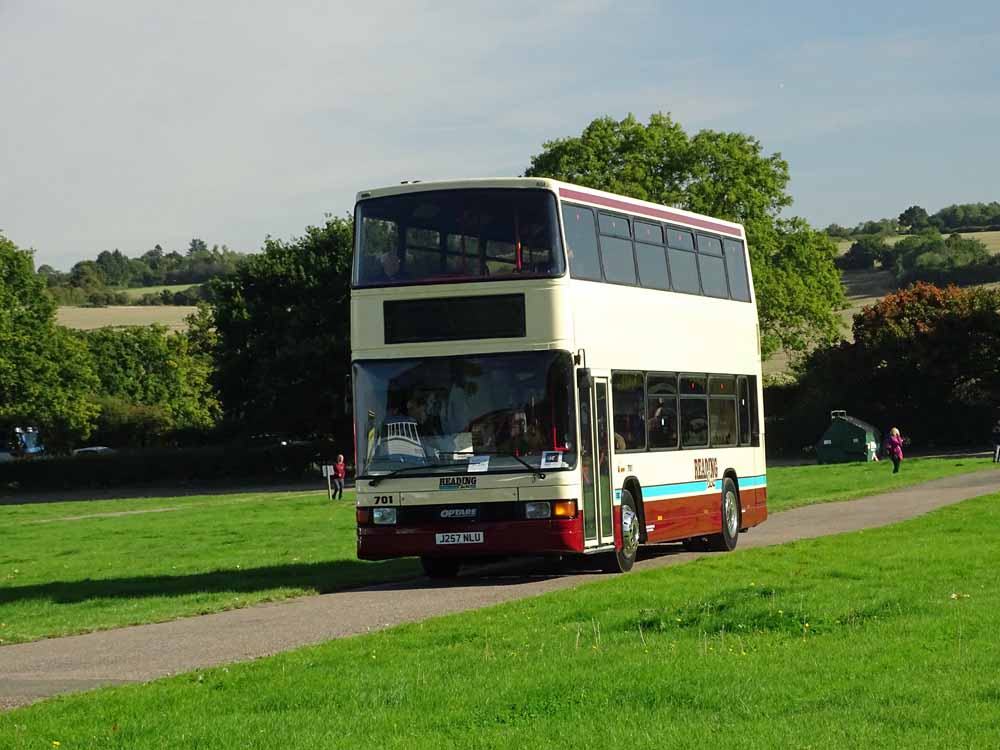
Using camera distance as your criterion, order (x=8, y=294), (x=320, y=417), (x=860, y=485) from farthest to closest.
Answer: (x=8, y=294), (x=320, y=417), (x=860, y=485)

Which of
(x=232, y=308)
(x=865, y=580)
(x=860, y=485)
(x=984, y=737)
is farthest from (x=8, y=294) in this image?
(x=984, y=737)

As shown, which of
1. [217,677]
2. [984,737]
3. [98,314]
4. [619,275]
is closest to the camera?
[984,737]

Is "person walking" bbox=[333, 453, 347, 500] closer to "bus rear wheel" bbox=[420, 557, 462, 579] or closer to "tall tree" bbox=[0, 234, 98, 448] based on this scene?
"bus rear wheel" bbox=[420, 557, 462, 579]

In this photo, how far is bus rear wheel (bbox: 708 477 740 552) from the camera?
81.5 ft

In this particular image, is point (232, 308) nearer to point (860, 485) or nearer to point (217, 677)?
point (860, 485)

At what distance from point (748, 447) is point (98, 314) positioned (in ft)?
410

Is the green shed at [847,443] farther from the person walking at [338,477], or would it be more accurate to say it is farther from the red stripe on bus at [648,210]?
the red stripe on bus at [648,210]

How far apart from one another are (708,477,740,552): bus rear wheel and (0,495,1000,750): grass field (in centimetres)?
909

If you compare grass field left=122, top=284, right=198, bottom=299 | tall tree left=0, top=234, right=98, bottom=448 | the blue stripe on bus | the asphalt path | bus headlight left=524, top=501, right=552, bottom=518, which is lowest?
the asphalt path

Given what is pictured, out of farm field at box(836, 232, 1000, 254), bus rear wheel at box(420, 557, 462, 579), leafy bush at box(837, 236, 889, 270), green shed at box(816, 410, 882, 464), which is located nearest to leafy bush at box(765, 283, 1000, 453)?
green shed at box(816, 410, 882, 464)

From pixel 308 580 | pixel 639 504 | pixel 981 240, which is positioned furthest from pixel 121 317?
pixel 639 504

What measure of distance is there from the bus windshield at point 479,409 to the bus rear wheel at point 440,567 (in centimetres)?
229

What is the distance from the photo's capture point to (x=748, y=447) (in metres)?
26.4

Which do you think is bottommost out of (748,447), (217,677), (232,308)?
(217,677)
